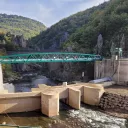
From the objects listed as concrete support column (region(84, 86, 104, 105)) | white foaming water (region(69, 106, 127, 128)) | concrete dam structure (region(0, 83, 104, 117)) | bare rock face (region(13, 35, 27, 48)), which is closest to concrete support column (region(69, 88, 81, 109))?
concrete dam structure (region(0, 83, 104, 117))

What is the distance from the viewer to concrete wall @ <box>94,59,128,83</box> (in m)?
35.4

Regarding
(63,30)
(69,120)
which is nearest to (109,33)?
(69,120)

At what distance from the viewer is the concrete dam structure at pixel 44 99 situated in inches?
978

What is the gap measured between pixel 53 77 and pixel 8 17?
152 metres

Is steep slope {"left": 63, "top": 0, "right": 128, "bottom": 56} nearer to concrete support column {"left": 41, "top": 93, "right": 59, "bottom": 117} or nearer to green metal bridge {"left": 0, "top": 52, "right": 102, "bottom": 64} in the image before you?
green metal bridge {"left": 0, "top": 52, "right": 102, "bottom": 64}

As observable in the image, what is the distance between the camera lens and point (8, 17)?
19488 cm

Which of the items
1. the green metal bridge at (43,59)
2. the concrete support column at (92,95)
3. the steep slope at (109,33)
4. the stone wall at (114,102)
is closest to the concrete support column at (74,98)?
the concrete support column at (92,95)

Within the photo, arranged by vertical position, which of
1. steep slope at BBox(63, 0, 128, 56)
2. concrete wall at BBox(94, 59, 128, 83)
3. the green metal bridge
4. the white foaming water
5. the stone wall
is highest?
steep slope at BBox(63, 0, 128, 56)

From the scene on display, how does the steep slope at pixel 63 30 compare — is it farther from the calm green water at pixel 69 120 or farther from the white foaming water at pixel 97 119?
the calm green water at pixel 69 120

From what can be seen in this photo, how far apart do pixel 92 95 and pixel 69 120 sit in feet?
23.7

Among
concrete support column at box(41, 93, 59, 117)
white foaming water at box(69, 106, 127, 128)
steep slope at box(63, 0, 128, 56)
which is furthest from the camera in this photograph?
steep slope at box(63, 0, 128, 56)

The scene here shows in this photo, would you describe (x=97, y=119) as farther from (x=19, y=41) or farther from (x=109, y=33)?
(x=19, y=41)

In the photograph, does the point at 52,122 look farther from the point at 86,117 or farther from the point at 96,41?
the point at 96,41

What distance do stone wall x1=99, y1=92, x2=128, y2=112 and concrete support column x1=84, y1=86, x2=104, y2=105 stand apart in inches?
28.9
